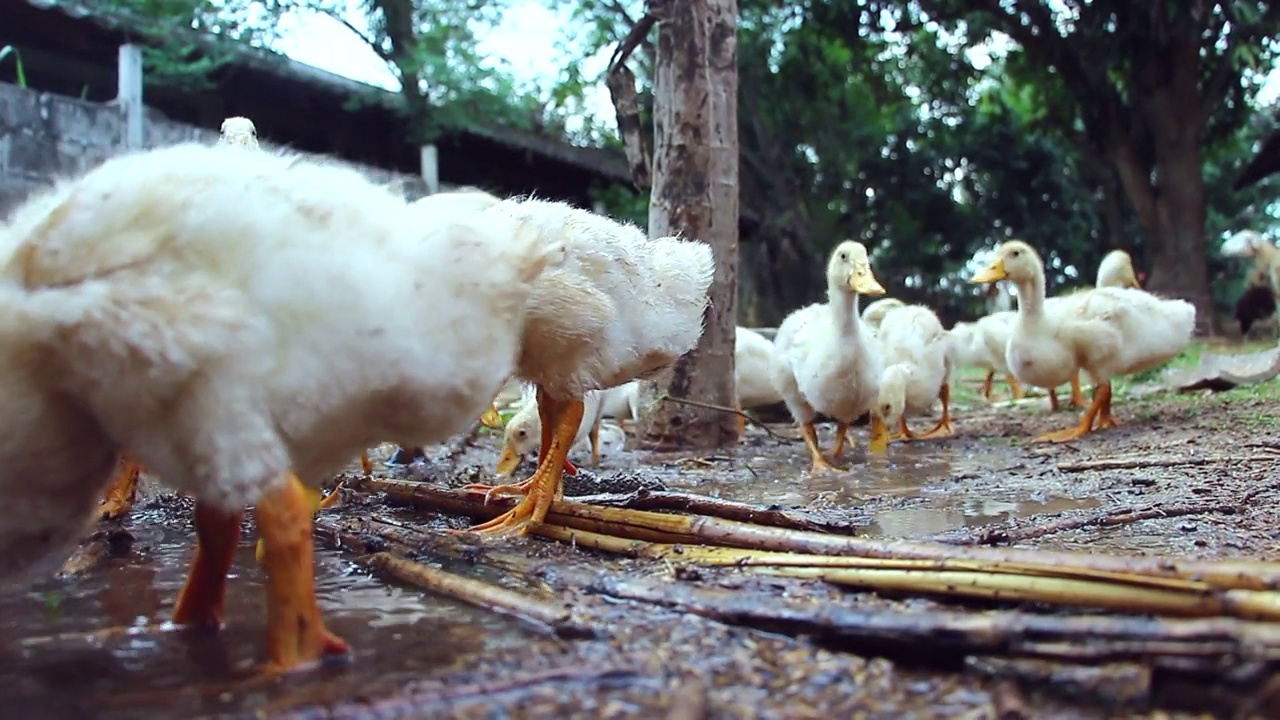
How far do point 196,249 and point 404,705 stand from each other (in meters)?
0.96

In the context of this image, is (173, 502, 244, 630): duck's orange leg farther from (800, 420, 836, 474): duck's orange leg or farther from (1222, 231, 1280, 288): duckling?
(1222, 231, 1280, 288): duckling

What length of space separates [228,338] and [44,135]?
337 inches

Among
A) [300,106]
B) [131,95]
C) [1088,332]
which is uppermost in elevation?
[300,106]

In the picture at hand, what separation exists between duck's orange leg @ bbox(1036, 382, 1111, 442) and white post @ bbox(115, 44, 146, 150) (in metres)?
8.35

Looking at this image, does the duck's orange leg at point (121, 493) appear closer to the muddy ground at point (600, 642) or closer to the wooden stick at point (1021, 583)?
the muddy ground at point (600, 642)

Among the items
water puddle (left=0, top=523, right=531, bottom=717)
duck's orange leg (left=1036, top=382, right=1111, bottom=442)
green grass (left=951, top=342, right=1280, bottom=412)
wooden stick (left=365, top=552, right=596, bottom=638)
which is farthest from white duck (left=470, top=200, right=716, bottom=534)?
green grass (left=951, top=342, right=1280, bottom=412)

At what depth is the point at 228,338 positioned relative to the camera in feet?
6.31

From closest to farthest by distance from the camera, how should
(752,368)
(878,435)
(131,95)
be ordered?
(878,435), (752,368), (131,95)

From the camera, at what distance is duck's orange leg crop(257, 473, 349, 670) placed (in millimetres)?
2045

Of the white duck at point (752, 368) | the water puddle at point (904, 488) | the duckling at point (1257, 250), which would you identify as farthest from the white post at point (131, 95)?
the duckling at point (1257, 250)

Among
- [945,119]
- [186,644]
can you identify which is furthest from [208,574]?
[945,119]

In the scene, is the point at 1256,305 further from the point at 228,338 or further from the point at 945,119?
the point at 228,338

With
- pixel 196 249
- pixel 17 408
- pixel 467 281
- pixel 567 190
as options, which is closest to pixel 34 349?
pixel 17 408

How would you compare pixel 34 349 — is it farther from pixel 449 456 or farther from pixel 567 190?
pixel 567 190
